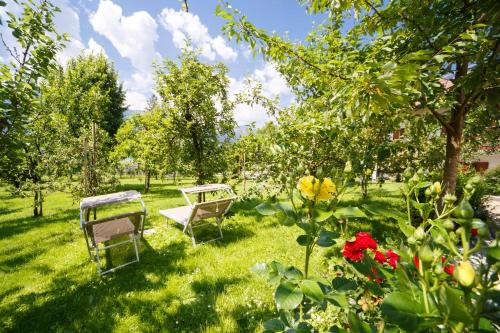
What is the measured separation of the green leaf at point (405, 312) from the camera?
0.56 metres

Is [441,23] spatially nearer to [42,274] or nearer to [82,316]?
[82,316]

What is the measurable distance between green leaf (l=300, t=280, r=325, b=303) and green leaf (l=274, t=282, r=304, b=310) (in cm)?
2

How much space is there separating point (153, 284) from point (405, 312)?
3942 mm

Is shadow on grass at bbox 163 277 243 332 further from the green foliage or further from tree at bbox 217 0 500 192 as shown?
the green foliage

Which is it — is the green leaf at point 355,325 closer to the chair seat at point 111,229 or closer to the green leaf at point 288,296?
the green leaf at point 288,296

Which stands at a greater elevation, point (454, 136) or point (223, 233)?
point (454, 136)

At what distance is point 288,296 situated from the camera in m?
0.96

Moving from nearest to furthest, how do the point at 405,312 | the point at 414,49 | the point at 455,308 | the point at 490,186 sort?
the point at 455,308
the point at 405,312
the point at 414,49
the point at 490,186

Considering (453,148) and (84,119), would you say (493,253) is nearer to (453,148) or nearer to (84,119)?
(453,148)

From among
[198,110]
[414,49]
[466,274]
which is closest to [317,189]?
[466,274]

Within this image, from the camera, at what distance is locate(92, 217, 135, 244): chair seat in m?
4.28

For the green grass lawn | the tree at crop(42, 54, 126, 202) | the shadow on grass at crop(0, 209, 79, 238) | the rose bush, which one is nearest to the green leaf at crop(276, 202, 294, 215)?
the rose bush

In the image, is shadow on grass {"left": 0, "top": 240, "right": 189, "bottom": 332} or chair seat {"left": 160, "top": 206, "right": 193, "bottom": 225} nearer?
shadow on grass {"left": 0, "top": 240, "right": 189, "bottom": 332}

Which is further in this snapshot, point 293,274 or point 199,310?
point 199,310
